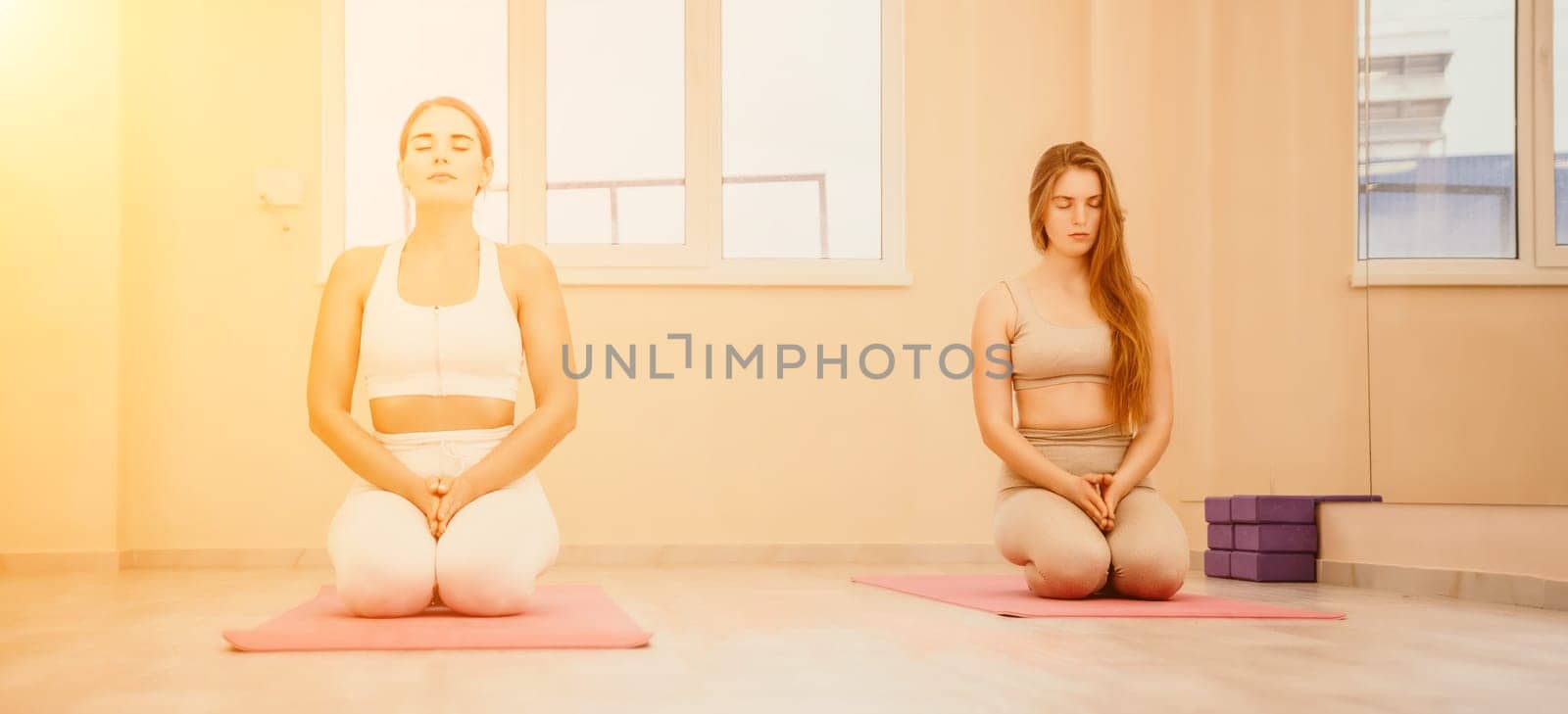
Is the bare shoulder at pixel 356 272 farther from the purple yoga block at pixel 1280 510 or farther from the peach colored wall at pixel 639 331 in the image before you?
the purple yoga block at pixel 1280 510

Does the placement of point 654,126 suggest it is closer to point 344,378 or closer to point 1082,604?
point 344,378

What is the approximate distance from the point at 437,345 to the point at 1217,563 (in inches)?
105

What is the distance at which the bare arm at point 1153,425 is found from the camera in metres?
3.57

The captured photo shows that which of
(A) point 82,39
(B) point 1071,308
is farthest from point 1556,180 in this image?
(A) point 82,39

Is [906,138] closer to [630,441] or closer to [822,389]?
[822,389]

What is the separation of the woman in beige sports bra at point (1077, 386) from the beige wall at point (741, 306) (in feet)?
5.52

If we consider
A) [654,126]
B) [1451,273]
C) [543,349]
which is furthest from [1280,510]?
[654,126]

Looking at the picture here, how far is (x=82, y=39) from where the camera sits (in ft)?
17.7

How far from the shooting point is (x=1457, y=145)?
421cm

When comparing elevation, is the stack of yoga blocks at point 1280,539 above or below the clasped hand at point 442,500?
below

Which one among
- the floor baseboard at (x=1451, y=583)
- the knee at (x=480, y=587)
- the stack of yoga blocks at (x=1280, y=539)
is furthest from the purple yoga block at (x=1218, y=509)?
the knee at (x=480, y=587)

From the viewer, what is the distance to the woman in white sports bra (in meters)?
2.93

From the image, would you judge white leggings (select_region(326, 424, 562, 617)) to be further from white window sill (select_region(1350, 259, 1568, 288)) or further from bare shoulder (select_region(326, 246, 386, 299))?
white window sill (select_region(1350, 259, 1568, 288))

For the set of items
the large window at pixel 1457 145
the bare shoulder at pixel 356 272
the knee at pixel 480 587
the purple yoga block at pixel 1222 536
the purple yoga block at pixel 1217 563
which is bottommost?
the purple yoga block at pixel 1217 563
